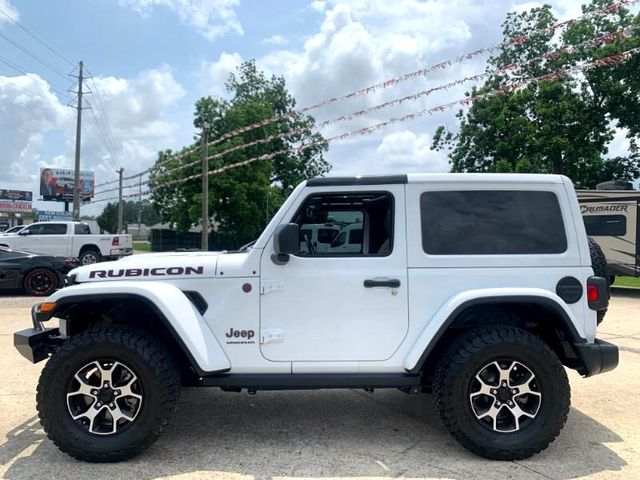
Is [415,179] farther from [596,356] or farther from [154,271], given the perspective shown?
[154,271]

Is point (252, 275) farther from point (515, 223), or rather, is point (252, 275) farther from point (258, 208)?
point (258, 208)

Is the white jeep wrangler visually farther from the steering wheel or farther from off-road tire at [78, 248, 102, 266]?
off-road tire at [78, 248, 102, 266]

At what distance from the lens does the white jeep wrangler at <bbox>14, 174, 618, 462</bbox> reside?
11.6ft

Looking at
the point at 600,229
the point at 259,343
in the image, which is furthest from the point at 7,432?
the point at 600,229

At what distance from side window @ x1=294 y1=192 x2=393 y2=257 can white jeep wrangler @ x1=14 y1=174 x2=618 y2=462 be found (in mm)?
45

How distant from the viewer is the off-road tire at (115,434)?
3.46 m

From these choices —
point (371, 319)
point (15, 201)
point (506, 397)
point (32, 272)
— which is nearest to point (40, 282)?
point (32, 272)

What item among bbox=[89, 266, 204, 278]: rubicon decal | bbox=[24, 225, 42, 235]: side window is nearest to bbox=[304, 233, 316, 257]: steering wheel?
bbox=[89, 266, 204, 278]: rubicon decal

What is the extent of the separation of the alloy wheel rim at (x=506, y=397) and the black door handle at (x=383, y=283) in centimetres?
84

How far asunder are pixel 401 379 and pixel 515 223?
1400 millimetres

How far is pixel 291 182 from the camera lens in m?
43.3

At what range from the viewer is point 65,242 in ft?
58.3

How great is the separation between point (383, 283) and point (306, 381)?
0.87m

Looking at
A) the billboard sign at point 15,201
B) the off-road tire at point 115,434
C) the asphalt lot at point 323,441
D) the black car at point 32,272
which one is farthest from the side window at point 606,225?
the billboard sign at point 15,201
